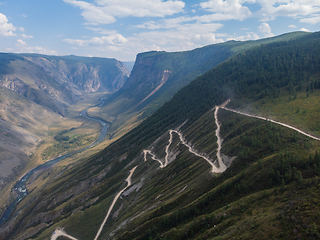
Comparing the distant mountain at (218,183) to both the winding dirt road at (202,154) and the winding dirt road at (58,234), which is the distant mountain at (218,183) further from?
the winding dirt road at (58,234)

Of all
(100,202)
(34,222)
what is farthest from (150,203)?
(34,222)

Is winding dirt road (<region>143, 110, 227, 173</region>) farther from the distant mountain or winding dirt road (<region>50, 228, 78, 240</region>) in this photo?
winding dirt road (<region>50, 228, 78, 240</region>)

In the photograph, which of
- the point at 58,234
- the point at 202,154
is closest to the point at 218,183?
the point at 202,154

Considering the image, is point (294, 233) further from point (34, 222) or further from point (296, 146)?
point (34, 222)

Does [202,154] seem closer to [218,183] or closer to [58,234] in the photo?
[218,183]

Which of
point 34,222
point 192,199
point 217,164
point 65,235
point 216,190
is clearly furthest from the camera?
point 34,222

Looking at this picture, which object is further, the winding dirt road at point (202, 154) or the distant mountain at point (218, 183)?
the winding dirt road at point (202, 154)

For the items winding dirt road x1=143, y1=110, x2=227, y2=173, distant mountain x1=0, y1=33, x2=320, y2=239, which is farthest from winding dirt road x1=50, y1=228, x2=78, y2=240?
winding dirt road x1=143, y1=110, x2=227, y2=173

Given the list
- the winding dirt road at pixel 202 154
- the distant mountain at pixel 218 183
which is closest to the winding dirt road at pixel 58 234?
the distant mountain at pixel 218 183
